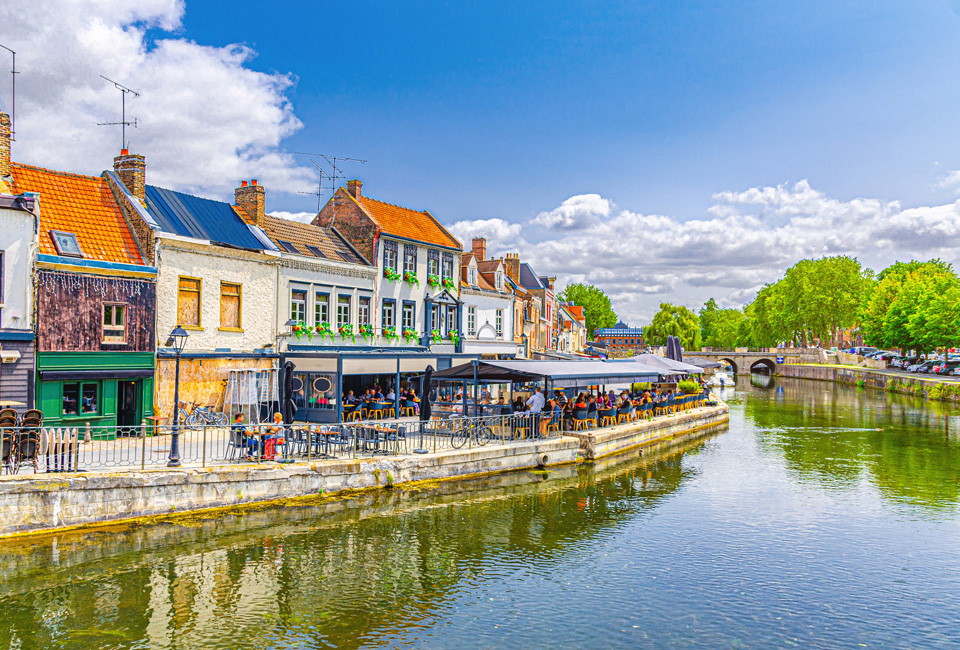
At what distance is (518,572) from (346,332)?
57.3 feet

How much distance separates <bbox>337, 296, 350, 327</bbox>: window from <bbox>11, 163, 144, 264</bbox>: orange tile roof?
29.4ft

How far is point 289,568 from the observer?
Result: 1329 centimetres

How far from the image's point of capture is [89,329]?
804 inches

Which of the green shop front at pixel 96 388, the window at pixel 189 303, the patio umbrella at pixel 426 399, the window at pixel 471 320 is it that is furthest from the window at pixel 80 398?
the window at pixel 471 320

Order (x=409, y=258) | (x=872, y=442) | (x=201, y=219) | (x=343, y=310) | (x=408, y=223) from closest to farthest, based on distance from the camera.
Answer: (x=201, y=219) → (x=343, y=310) → (x=872, y=442) → (x=409, y=258) → (x=408, y=223)

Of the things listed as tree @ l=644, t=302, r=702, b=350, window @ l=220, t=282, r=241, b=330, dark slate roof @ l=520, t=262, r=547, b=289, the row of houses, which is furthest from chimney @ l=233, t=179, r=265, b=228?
tree @ l=644, t=302, r=702, b=350

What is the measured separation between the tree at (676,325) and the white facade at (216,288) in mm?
79262

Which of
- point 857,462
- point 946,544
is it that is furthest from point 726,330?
point 946,544

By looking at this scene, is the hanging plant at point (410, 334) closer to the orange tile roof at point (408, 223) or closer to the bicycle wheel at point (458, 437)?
the orange tile roof at point (408, 223)

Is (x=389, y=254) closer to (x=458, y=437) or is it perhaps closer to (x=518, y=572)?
(x=458, y=437)

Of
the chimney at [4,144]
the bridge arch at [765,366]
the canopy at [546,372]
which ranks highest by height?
the chimney at [4,144]

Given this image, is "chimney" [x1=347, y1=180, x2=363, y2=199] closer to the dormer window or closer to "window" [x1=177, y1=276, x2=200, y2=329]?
"window" [x1=177, y1=276, x2=200, y2=329]

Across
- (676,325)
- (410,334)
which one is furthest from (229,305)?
(676,325)

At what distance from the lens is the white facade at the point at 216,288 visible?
22625 millimetres
